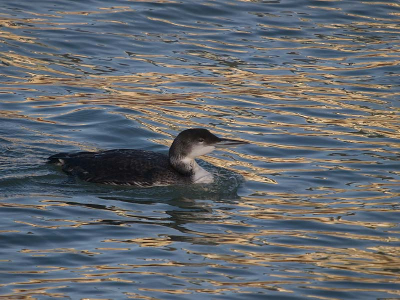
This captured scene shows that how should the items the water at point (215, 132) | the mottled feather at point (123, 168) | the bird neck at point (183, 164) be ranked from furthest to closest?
the bird neck at point (183, 164), the mottled feather at point (123, 168), the water at point (215, 132)

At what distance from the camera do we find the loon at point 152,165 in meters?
10.5

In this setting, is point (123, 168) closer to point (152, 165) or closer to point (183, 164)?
point (152, 165)

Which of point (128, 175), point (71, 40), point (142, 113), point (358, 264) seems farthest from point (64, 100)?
point (358, 264)

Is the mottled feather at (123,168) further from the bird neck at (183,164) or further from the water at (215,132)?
the water at (215,132)

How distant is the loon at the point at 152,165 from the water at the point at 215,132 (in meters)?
0.17

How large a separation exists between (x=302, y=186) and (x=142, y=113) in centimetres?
359

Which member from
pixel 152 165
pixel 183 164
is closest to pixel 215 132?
pixel 183 164

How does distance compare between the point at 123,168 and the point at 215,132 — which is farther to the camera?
the point at 215,132

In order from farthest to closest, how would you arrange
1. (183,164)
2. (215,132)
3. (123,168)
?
(215,132)
(183,164)
(123,168)

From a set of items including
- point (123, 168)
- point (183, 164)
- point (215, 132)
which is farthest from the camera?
point (215, 132)

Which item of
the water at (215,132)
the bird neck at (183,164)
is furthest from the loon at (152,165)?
the water at (215,132)

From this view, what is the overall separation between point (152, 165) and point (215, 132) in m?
2.28

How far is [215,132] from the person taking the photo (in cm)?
1271

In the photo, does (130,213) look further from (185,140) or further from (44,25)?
(44,25)
